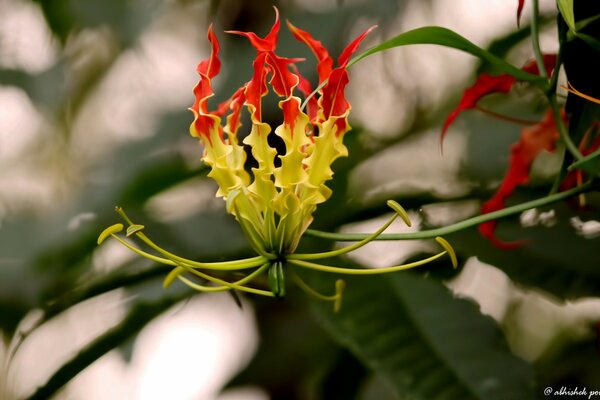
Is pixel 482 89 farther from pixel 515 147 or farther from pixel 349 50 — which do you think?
pixel 349 50

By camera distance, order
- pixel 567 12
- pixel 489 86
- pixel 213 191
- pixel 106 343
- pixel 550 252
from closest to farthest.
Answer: pixel 567 12
pixel 489 86
pixel 550 252
pixel 106 343
pixel 213 191

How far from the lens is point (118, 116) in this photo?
147 centimetres

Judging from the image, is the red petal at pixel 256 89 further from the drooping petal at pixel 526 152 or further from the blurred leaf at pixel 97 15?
the blurred leaf at pixel 97 15

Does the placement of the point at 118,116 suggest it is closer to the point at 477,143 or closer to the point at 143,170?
the point at 143,170

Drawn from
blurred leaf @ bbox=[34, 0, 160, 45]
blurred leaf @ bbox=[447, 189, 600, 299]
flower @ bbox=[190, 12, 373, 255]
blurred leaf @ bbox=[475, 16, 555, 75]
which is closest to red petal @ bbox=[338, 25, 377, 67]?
flower @ bbox=[190, 12, 373, 255]

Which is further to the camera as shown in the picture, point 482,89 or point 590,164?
point 482,89

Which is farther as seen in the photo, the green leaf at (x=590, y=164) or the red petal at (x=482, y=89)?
the red petal at (x=482, y=89)

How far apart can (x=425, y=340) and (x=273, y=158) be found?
268 mm

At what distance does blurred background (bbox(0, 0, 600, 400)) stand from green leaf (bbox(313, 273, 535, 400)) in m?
0.08

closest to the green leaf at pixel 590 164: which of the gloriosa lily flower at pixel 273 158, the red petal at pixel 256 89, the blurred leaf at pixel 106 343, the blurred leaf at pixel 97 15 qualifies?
the gloriosa lily flower at pixel 273 158

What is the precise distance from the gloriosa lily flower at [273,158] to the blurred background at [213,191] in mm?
297

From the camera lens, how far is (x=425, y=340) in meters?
0.92

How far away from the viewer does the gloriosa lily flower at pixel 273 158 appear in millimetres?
759

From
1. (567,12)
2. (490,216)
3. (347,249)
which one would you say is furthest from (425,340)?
(567,12)
